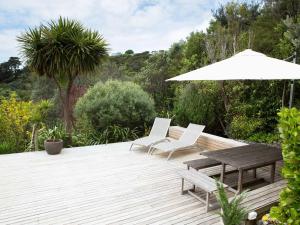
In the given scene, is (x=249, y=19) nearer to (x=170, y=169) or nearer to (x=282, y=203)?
(x=170, y=169)

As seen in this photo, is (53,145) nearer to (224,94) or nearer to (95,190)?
(95,190)

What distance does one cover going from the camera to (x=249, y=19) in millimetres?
14883

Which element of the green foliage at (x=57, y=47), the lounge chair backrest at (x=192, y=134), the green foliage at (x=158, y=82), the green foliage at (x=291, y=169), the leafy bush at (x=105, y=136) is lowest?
the leafy bush at (x=105, y=136)

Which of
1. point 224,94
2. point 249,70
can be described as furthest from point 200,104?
point 249,70

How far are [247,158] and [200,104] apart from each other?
4.05 metres

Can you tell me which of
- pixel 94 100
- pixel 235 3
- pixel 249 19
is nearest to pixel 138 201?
pixel 94 100

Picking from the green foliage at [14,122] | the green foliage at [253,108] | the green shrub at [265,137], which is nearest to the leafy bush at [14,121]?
the green foliage at [14,122]

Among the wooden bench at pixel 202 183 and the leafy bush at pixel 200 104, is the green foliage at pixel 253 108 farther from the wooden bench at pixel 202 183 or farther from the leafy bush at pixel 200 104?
the wooden bench at pixel 202 183

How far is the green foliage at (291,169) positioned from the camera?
2.32 meters

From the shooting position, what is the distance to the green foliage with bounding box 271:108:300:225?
2.32 metres

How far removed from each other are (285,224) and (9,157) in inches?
239

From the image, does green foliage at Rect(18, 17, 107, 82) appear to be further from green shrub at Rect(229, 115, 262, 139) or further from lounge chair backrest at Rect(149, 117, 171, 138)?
green shrub at Rect(229, 115, 262, 139)

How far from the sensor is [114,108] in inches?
325

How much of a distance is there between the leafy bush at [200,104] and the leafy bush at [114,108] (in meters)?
1.09
